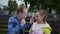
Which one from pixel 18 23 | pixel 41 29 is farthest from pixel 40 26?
pixel 18 23

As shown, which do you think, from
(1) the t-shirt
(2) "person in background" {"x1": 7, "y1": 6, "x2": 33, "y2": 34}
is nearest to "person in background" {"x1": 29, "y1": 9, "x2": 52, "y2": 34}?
(1) the t-shirt

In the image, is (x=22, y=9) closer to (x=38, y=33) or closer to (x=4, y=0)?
(x=38, y=33)

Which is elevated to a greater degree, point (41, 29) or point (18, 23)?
point (18, 23)

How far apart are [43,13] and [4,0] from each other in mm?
38064

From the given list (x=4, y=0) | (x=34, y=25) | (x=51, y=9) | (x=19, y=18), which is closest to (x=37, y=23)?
(x=34, y=25)

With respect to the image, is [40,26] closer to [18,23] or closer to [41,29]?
[41,29]

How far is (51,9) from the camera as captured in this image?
825 inches

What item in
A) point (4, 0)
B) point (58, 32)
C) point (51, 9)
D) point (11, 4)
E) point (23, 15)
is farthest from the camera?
point (4, 0)

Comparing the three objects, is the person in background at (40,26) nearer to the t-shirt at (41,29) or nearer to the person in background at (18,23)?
the t-shirt at (41,29)

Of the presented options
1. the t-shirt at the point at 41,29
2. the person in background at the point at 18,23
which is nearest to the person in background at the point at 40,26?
the t-shirt at the point at 41,29

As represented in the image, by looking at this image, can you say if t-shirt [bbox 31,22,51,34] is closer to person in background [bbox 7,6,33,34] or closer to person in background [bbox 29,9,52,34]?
person in background [bbox 29,9,52,34]

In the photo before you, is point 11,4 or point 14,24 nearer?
point 14,24

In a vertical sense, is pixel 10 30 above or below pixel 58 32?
above

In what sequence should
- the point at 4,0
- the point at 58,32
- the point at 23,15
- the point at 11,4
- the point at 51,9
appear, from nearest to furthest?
the point at 23,15, the point at 58,32, the point at 51,9, the point at 11,4, the point at 4,0
